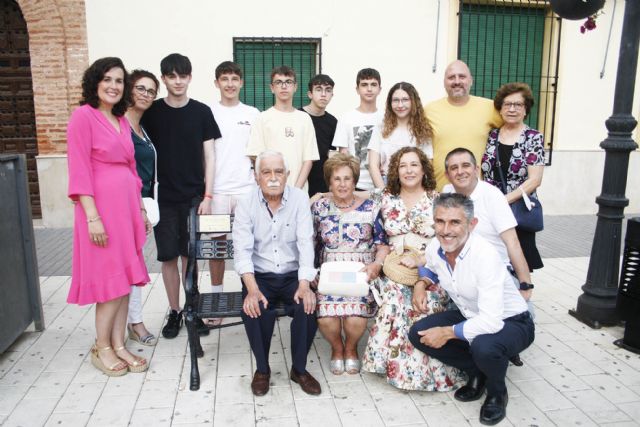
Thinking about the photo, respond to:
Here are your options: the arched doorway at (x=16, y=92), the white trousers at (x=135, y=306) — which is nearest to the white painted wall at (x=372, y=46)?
the arched doorway at (x=16, y=92)

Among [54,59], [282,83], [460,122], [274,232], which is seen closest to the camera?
[274,232]

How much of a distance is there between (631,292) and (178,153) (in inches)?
145

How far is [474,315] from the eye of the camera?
3.38m

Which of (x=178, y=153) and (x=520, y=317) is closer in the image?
(x=520, y=317)

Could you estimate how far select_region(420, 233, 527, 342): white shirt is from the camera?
3.18 metres

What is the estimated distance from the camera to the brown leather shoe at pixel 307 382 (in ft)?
11.7

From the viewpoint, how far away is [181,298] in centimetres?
541

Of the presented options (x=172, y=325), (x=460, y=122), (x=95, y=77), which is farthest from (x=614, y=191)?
(x=95, y=77)

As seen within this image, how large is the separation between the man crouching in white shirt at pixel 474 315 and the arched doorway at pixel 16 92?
7.31 metres

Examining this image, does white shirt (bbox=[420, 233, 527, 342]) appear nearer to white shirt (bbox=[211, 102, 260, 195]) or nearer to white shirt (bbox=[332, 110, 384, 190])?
white shirt (bbox=[332, 110, 384, 190])

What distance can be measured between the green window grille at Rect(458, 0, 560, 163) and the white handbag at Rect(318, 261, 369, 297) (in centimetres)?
628

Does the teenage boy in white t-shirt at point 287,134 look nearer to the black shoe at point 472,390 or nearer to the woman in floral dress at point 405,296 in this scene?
the woman in floral dress at point 405,296

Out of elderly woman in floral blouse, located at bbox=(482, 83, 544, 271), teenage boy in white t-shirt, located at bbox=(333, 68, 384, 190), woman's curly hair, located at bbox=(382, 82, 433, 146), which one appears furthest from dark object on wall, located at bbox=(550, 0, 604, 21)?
teenage boy in white t-shirt, located at bbox=(333, 68, 384, 190)

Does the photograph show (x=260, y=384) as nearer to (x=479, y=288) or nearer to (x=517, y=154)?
(x=479, y=288)
